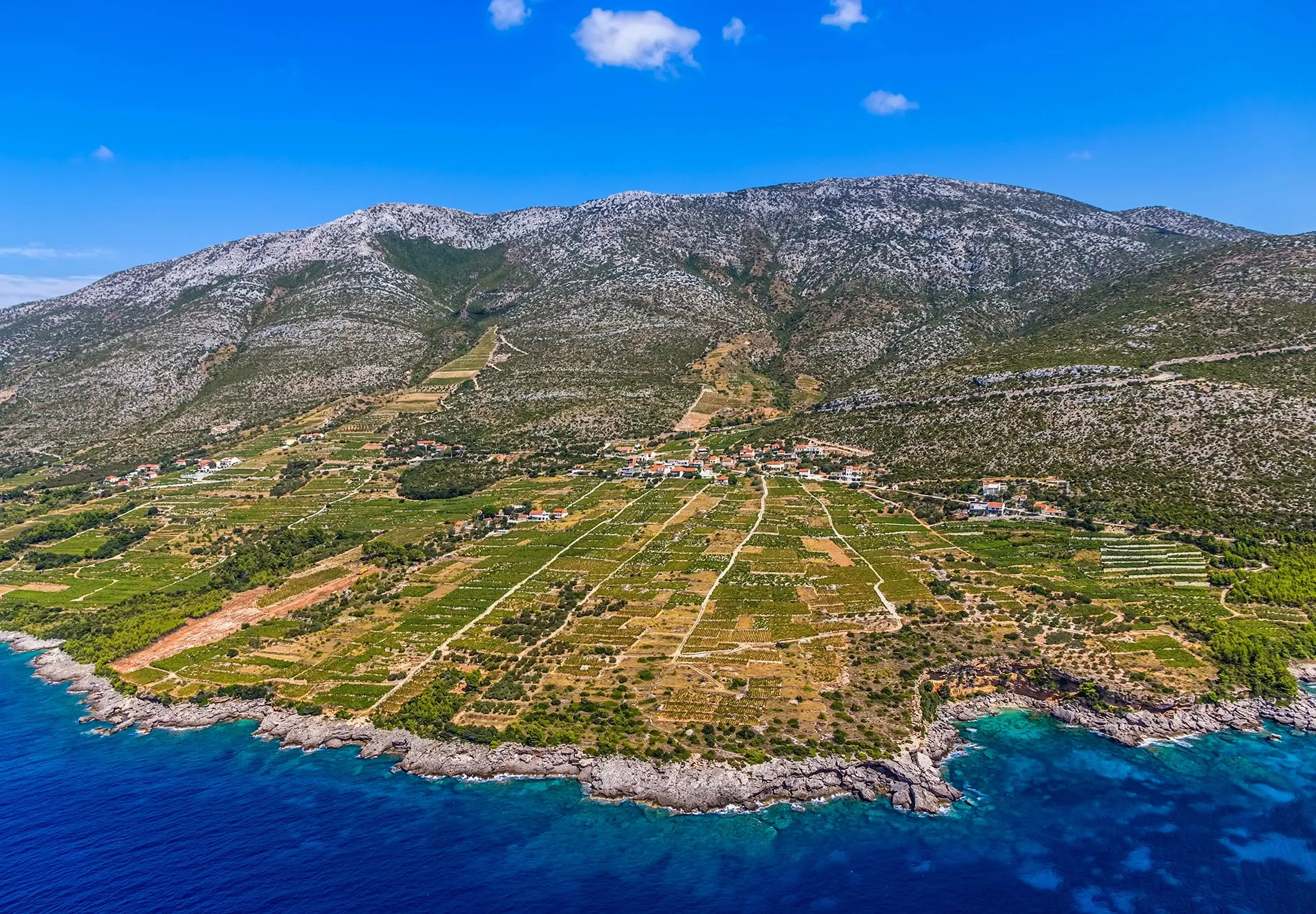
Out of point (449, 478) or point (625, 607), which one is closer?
point (625, 607)

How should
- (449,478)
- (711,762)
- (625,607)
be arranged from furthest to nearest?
(449,478), (625,607), (711,762)

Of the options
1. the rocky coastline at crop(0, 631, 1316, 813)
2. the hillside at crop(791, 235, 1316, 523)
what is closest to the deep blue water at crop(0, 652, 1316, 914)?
the rocky coastline at crop(0, 631, 1316, 813)

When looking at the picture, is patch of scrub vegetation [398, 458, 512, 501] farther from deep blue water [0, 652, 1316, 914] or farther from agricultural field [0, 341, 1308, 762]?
deep blue water [0, 652, 1316, 914]

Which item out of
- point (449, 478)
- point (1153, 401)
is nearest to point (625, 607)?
point (449, 478)

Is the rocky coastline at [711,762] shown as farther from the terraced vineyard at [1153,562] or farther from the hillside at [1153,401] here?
the hillside at [1153,401]

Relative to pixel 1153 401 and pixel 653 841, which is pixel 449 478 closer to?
pixel 653 841

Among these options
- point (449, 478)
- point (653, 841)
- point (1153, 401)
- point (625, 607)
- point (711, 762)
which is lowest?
point (653, 841)
